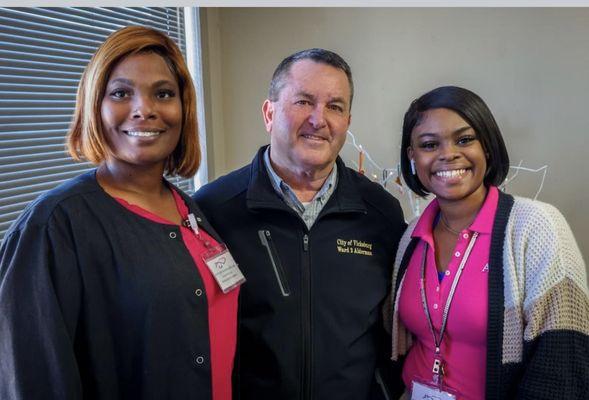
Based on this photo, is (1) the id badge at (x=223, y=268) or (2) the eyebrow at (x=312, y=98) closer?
(1) the id badge at (x=223, y=268)

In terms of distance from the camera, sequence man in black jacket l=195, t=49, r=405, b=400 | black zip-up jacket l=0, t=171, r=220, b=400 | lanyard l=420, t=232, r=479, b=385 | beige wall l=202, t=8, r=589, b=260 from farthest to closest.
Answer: beige wall l=202, t=8, r=589, b=260 < man in black jacket l=195, t=49, r=405, b=400 < lanyard l=420, t=232, r=479, b=385 < black zip-up jacket l=0, t=171, r=220, b=400

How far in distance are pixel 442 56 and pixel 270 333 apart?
77.4 inches

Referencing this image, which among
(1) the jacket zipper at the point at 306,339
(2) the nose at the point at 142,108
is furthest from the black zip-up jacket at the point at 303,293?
(2) the nose at the point at 142,108

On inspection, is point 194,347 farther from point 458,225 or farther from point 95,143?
point 458,225

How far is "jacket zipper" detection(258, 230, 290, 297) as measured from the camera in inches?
55.2

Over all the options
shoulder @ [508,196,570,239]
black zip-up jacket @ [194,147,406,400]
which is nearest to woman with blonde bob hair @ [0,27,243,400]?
black zip-up jacket @ [194,147,406,400]

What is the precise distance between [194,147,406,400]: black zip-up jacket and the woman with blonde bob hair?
161mm

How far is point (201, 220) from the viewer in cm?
129

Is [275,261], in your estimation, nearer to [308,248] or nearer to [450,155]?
[308,248]

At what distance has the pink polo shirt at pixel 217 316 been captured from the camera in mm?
1184

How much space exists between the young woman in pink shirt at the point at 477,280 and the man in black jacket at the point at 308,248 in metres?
0.12

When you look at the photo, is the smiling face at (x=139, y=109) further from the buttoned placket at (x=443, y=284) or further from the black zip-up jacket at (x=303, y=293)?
the buttoned placket at (x=443, y=284)

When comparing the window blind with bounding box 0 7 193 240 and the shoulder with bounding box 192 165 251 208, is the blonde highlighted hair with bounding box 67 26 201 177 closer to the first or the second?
the shoulder with bounding box 192 165 251 208

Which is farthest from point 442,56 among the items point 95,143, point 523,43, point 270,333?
point 95,143
